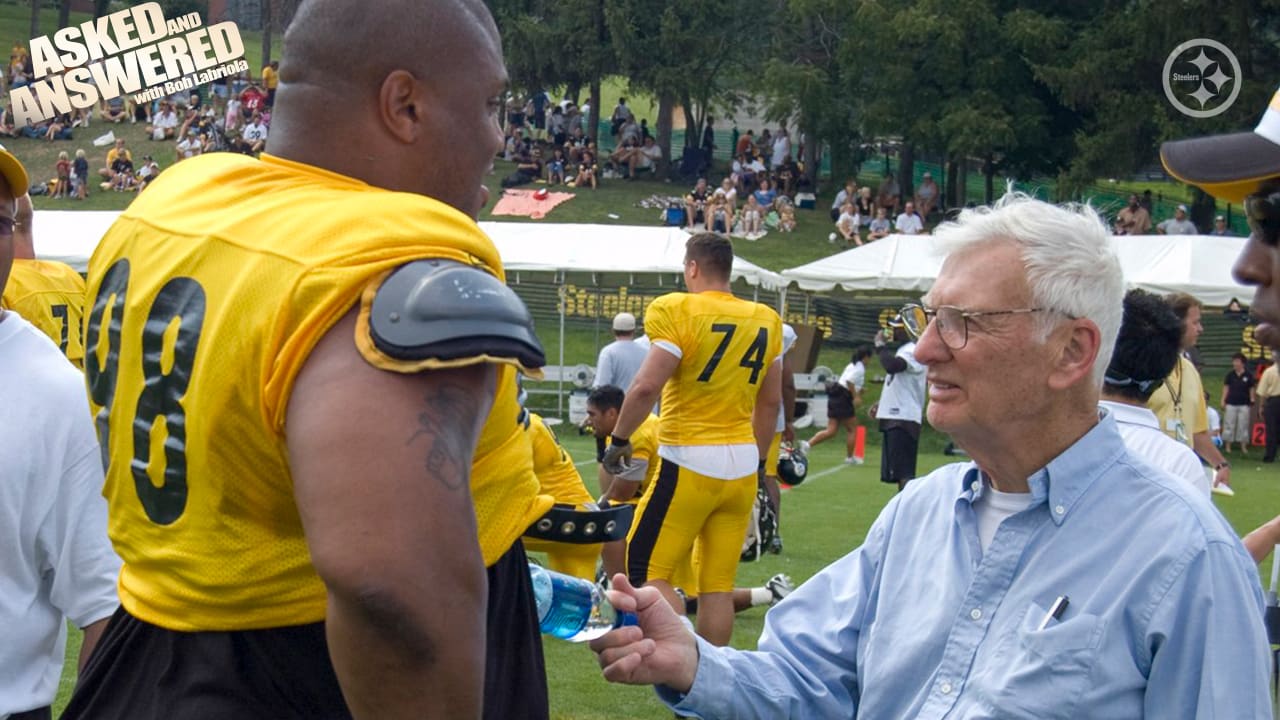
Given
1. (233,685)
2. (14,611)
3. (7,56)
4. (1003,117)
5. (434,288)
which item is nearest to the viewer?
(434,288)

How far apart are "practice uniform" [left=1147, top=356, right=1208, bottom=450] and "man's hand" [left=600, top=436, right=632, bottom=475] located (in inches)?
124

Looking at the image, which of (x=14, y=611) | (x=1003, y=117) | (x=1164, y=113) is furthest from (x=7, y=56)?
(x=14, y=611)

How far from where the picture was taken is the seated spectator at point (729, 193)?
135 feet

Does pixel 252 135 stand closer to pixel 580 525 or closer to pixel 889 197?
pixel 889 197

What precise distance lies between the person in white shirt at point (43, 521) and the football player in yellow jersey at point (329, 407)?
35.1 inches

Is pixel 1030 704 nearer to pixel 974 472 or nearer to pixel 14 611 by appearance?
pixel 974 472

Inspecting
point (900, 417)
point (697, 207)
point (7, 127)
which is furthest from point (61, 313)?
point (7, 127)

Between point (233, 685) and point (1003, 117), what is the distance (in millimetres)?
41198

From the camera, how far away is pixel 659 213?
137 feet

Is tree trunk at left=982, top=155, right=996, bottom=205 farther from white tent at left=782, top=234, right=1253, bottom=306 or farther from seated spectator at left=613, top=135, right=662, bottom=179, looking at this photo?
white tent at left=782, top=234, right=1253, bottom=306

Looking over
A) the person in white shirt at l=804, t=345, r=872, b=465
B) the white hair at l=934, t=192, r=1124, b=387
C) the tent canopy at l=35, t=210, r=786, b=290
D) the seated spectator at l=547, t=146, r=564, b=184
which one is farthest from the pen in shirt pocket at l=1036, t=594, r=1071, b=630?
the seated spectator at l=547, t=146, r=564, b=184

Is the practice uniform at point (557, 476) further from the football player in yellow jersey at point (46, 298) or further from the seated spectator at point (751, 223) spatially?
the seated spectator at point (751, 223)

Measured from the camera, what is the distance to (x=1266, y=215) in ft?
7.86

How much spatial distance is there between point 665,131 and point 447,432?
47672 millimetres
